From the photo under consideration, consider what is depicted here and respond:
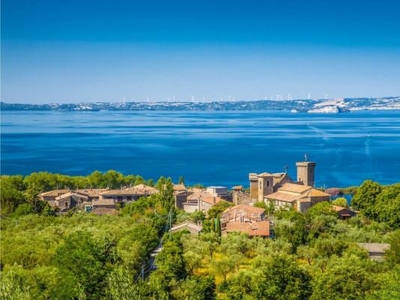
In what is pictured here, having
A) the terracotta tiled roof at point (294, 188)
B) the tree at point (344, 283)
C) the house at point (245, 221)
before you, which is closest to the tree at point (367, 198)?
the terracotta tiled roof at point (294, 188)

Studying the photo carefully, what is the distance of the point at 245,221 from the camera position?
23.2 meters

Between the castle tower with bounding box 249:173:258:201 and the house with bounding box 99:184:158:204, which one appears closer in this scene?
the castle tower with bounding box 249:173:258:201

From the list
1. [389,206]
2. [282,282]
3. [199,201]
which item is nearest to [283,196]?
[199,201]

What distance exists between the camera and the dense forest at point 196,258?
42.8 ft

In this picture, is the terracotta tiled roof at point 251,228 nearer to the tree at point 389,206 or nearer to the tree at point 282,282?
the tree at point 389,206

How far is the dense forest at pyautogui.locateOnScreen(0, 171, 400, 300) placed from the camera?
13039mm

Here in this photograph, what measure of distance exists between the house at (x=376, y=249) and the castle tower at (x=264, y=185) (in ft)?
34.6

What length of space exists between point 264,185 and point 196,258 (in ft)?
42.9

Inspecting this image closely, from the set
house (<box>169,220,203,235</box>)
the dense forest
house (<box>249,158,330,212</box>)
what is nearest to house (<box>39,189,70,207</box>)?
the dense forest

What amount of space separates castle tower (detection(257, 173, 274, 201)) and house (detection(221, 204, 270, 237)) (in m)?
3.88

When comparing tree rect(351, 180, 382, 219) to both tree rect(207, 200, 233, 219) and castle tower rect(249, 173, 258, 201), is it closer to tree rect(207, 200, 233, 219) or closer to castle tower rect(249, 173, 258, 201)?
castle tower rect(249, 173, 258, 201)

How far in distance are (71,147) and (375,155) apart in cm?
3861

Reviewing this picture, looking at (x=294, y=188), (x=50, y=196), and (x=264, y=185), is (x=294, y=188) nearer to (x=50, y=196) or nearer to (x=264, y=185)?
(x=264, y=185)

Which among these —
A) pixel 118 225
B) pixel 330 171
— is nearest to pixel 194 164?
pixel 330 171
